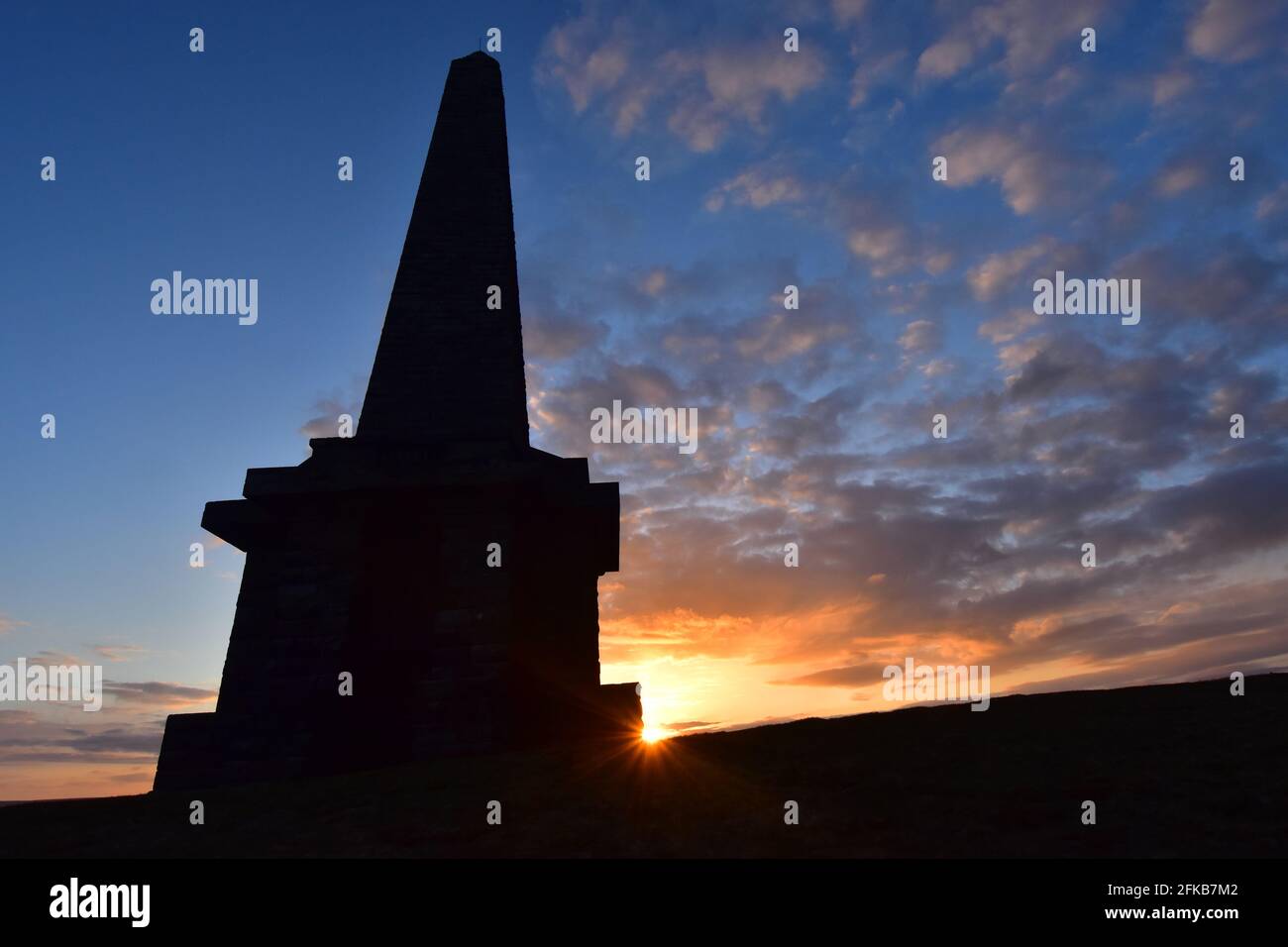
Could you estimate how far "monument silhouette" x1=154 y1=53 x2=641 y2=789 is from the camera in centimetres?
1302

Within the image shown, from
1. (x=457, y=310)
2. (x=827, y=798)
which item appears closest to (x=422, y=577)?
(x=457, y=310)

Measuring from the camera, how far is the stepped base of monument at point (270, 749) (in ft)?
41.1

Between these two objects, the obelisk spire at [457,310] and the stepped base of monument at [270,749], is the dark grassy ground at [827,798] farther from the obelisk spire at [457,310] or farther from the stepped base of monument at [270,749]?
the obelisk spire at [457,310]

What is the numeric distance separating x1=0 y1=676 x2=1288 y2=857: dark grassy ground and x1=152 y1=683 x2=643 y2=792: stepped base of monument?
3.05 m

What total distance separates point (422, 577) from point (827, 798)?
9.61m

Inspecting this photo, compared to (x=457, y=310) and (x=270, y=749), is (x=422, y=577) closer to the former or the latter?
(x=270, y=749)

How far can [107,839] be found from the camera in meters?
7.43

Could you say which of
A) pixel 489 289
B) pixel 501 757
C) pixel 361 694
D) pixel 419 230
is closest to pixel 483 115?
pixel 419 230

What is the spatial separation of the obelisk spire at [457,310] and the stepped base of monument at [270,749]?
17.7ft

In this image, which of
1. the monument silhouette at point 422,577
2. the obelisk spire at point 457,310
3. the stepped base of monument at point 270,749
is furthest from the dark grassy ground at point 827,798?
the obelisk spire at point 457,310

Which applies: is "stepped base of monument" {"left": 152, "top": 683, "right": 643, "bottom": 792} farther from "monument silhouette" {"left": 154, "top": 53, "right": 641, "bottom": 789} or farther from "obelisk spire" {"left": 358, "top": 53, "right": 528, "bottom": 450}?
"obelisk spire" {"left": 358, "top": 53, "right": 528, "bottom": 450}

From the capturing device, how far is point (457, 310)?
17641mm

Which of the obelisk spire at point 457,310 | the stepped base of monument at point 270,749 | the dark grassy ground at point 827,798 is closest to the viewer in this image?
the dark grassy ground at point 827,798
